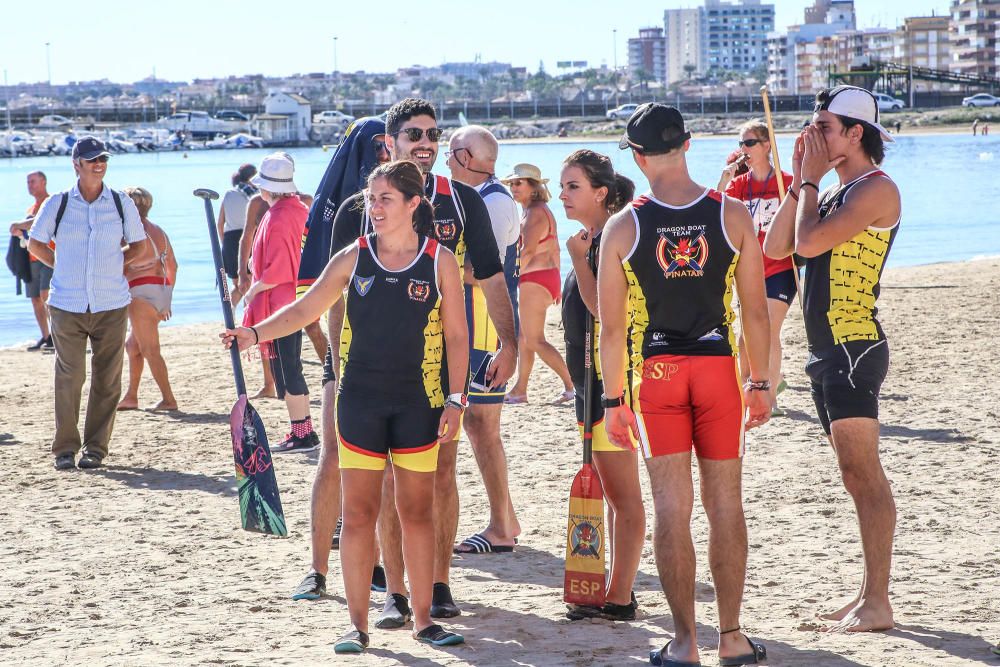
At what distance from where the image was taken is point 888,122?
11444 cm

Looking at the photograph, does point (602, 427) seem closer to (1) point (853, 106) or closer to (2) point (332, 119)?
(1) point (853, 106)

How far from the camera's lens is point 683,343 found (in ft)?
13.9

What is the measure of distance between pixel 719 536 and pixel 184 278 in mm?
21966

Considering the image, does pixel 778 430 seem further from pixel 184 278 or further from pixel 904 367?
pixel 184 278

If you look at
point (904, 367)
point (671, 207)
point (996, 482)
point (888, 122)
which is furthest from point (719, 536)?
point (888, 122)

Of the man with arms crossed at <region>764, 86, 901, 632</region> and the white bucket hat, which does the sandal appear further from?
the white bucket hat

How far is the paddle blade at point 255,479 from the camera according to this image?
5426 millimetres

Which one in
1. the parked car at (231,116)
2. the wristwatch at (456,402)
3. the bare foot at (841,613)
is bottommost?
the bare foot at (841,613)

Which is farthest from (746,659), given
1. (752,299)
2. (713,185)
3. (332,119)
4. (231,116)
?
(231,116)

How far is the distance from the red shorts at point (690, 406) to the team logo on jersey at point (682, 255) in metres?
0.29

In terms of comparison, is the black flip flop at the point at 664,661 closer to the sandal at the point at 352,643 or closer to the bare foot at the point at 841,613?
the bare foot at the point at 841,613

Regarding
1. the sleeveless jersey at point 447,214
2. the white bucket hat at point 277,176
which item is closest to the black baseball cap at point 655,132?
the sleeveless jersey at point 447,214

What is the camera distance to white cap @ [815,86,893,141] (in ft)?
15.5

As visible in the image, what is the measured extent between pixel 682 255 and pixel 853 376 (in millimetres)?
972
